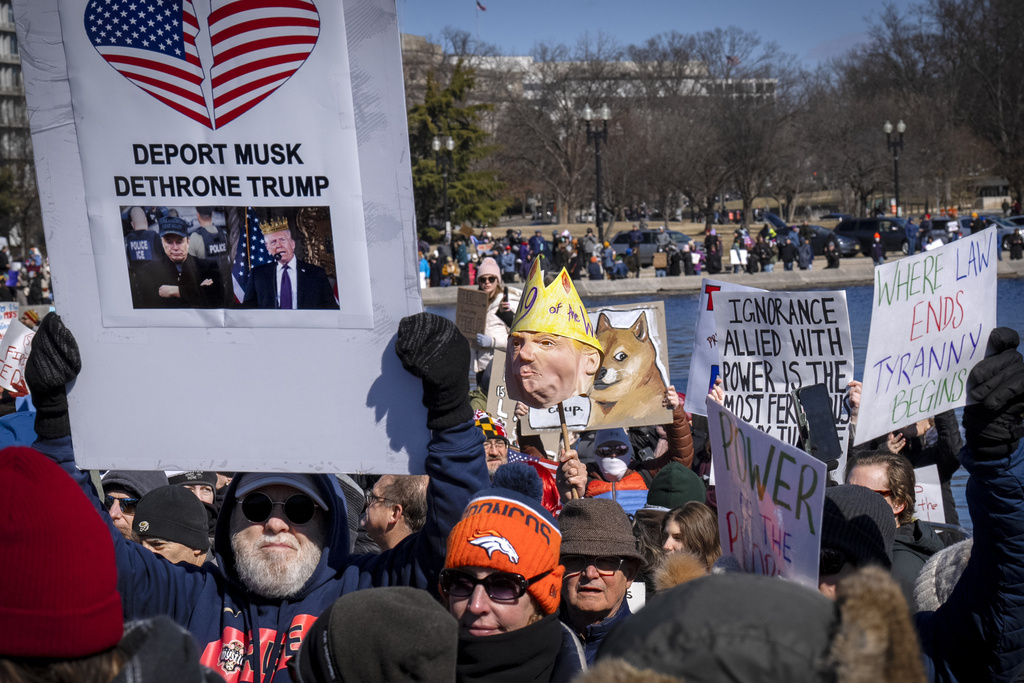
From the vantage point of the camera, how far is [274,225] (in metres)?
2.51

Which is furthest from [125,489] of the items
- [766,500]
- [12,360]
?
[766,500]

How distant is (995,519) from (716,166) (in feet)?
196

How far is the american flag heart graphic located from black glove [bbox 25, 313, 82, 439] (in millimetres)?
658

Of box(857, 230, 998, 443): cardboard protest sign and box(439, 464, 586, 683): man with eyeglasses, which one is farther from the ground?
box(857, 230, 998, 443): cardboard protest sign

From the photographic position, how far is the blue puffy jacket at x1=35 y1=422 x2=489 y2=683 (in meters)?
2.54

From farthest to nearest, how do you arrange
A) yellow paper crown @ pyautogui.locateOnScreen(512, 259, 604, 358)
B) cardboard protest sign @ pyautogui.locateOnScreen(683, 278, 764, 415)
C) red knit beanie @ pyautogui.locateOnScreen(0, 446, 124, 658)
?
cardboard protest sign @ pyautogui.locateOnScreen(683, 278, 764, 415)
yellow paper crown @ pyautogui.locateOnScreen(512, 259, 604, 358)
red knit beanie @ pyautogui.locateOnScreen(0, 446, 124, 658)

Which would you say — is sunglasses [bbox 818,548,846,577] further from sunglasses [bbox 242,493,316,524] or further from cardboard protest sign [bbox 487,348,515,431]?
cardboard protest sign [bbox 487,348,515,431]

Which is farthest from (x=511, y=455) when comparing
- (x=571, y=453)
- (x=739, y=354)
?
(x=739, y=354)


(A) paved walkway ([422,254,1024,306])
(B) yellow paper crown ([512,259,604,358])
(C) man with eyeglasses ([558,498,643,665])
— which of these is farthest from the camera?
(A) paved walkway ([422,254,1024,306])

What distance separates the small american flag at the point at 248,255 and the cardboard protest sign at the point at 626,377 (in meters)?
3.45

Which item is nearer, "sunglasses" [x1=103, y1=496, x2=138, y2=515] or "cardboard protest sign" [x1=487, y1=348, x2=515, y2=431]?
"sunglasses" [x1=103, y1=496, x2=138, y2=515]

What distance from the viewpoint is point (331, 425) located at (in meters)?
2.58

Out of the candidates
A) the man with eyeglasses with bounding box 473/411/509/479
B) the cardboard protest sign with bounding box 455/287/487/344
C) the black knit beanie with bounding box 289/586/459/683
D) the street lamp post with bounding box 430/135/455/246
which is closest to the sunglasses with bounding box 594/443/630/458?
the man with eyeglasses with bounding box 473/411/509/479

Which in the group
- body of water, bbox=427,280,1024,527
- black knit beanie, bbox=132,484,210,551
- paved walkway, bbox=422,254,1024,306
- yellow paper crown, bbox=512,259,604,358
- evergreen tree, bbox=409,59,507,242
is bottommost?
body of water, bbox=427,280,1024,527
